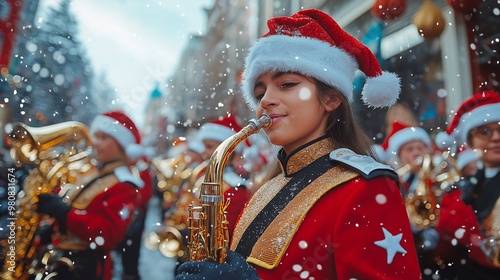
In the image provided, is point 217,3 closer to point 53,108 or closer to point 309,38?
point 53,108

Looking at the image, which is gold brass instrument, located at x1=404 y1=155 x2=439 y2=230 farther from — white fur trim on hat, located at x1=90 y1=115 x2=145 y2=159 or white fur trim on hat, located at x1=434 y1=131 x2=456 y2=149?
white fur trim on hat, located at x1=90 y1=115 x2=145 y2=159

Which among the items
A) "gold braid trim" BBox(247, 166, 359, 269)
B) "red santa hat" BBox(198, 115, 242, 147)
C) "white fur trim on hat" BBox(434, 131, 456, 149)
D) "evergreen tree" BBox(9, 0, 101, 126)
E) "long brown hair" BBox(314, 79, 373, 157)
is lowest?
"gold braid trim" BBox(247, 166, 359, 269)

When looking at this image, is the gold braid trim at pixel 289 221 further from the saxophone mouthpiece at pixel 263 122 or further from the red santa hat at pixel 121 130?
the red santa hat at pixel 121 130

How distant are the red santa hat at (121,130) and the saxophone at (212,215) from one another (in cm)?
195

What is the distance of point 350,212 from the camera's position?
3.46ft

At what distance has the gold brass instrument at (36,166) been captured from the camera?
2244mm

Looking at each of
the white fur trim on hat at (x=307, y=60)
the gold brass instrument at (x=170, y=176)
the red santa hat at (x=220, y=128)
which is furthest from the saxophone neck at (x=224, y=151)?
the gold brass instrument at (x=170, y=176)

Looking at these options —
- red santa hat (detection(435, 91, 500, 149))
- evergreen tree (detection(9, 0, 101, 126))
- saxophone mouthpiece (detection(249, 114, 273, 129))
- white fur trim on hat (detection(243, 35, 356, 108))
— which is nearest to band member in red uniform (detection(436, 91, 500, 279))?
red santa hat (detection(435, 91, 500, 149))

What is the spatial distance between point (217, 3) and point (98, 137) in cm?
137

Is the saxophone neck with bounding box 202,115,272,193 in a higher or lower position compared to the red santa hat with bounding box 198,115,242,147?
lower

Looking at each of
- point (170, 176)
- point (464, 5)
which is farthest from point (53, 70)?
point (464, 5)

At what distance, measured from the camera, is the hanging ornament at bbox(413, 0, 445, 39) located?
280 centimetres

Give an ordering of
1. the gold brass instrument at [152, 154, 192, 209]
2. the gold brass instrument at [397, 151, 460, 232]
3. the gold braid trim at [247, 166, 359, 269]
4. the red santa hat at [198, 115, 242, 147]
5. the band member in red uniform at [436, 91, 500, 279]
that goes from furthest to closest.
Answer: the gold brass instrument at [152, 154, 192, 209], the red santa hat at [198, 115, 242, 147], the gold brass instrument at [397, 151, 460, 232], the band member in red uniform at [436, 91, 500, 279], the gold braid trim at [247, 166, 359, 269]

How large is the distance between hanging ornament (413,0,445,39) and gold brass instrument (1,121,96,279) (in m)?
2.35
